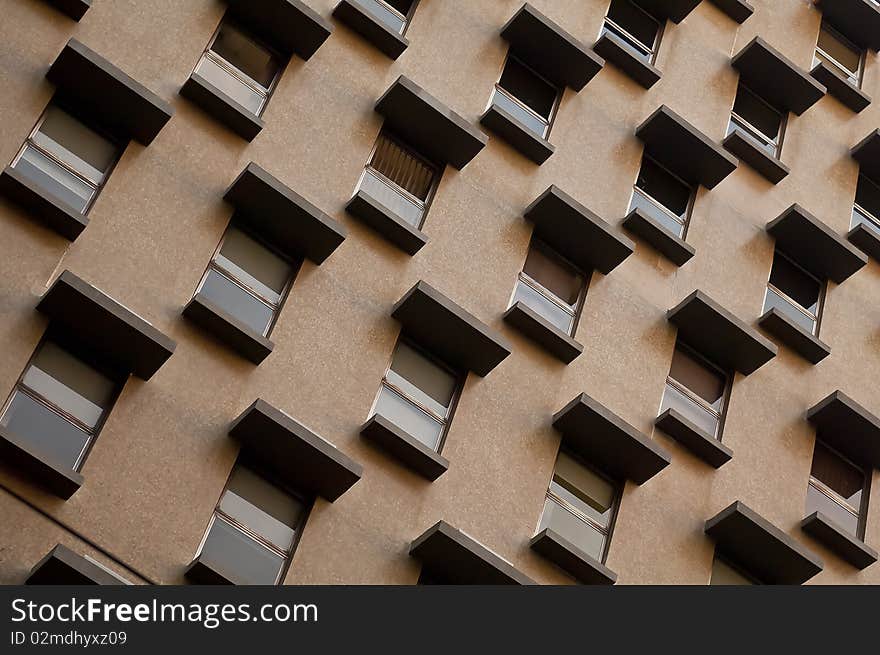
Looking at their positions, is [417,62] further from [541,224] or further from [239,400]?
[239,400]

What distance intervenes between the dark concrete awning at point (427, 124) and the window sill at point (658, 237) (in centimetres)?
325

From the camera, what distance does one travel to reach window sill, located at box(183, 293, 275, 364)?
19469mm

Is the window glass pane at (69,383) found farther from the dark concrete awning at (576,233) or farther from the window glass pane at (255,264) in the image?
the dark concrete awning at (576,233)

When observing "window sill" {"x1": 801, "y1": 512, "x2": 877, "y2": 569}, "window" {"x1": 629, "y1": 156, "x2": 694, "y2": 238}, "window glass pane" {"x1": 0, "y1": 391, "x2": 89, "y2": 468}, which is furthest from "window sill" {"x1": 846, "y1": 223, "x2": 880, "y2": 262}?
"window glass pane" {"x1": 0, "y1": 391, "x2": 89, "y2": 468}

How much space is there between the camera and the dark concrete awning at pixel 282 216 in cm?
2056

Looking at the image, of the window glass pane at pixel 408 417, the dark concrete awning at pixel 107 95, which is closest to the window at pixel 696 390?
the window glass pane at pixel 408 417

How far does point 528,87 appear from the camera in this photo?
2559cm

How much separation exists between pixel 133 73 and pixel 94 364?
16.0ft

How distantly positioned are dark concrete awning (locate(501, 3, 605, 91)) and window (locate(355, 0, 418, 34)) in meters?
1.81

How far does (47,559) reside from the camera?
16.5 m

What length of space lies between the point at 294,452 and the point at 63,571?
→ 3.82 metres

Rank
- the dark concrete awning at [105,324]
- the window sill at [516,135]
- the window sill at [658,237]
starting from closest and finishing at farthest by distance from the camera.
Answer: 1. the dark concrete awning at [105,324]
2. the window sill at [516,135]
3. the window sill at [658,237]

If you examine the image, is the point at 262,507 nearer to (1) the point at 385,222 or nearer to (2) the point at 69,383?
(2) the point at 69,383

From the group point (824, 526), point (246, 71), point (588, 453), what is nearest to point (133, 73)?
point (246, 71)
